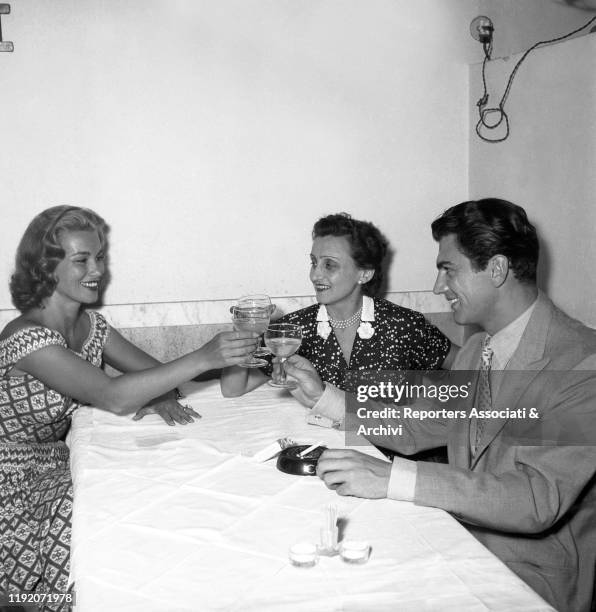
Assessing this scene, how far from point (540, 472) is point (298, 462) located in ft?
1.92

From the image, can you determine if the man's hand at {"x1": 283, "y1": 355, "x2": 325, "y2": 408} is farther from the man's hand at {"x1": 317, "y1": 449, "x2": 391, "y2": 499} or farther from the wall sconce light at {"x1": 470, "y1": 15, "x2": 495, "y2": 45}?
the wall sconce light at {"x1": 470, "y1": 15, "x2": 495, "y2": 45}

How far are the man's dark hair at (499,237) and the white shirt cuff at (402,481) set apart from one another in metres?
0.74

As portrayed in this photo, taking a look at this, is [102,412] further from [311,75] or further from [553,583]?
[311,75]

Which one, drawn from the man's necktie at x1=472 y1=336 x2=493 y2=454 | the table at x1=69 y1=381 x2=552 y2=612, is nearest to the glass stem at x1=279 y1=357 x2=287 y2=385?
the table at x1=69 y1=381 x2=552 y2=612

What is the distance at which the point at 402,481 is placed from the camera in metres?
1.60

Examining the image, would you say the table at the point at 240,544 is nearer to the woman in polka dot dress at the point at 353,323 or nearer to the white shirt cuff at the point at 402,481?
the white shirt cuff at the point at 402,481

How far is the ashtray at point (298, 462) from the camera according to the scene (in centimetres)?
179

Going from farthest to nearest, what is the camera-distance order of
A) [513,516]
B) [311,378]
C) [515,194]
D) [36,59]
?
[515,194]
[36,59]
[311,378]
[513,516]

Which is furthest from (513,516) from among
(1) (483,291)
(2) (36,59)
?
(2) (36,59)

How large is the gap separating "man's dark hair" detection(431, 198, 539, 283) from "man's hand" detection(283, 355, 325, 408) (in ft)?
2.13

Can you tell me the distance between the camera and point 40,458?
102 inches

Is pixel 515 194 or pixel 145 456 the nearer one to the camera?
pixel 145 456

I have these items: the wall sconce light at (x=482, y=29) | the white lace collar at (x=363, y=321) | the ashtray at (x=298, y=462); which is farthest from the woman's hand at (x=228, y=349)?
the wall sconce light at (x=482, y=29)

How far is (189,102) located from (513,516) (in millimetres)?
2600
